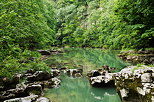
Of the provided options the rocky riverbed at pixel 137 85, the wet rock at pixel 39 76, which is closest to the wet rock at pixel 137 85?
the rocky riverbed at pixel 137 85

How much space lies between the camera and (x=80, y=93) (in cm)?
803

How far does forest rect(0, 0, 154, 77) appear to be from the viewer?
6442 mm

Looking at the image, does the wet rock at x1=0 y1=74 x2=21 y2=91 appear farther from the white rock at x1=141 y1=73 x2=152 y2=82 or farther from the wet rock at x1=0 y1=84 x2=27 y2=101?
the white rock at x1=141 y1=73 x2=152 y2=82

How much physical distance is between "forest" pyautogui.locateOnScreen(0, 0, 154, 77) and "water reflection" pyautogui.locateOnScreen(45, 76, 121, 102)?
6.36ft

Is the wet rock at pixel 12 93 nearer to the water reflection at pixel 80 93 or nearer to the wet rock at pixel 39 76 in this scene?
the water reflection at pixel 80 93

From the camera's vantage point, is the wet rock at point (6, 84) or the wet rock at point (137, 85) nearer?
the wet rock at point (137, 85)

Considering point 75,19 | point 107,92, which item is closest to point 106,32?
point 75,19

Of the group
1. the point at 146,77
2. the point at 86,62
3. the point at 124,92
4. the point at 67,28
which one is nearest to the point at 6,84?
the point at 124,92

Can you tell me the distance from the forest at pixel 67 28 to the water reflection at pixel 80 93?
1939mm

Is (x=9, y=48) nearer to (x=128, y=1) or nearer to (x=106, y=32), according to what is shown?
(x=128, y=1)

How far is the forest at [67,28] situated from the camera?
644 cm

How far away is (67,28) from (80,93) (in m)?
46.2

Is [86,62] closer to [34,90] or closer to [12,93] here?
[34,90]

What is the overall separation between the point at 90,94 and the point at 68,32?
44541 millimetres
